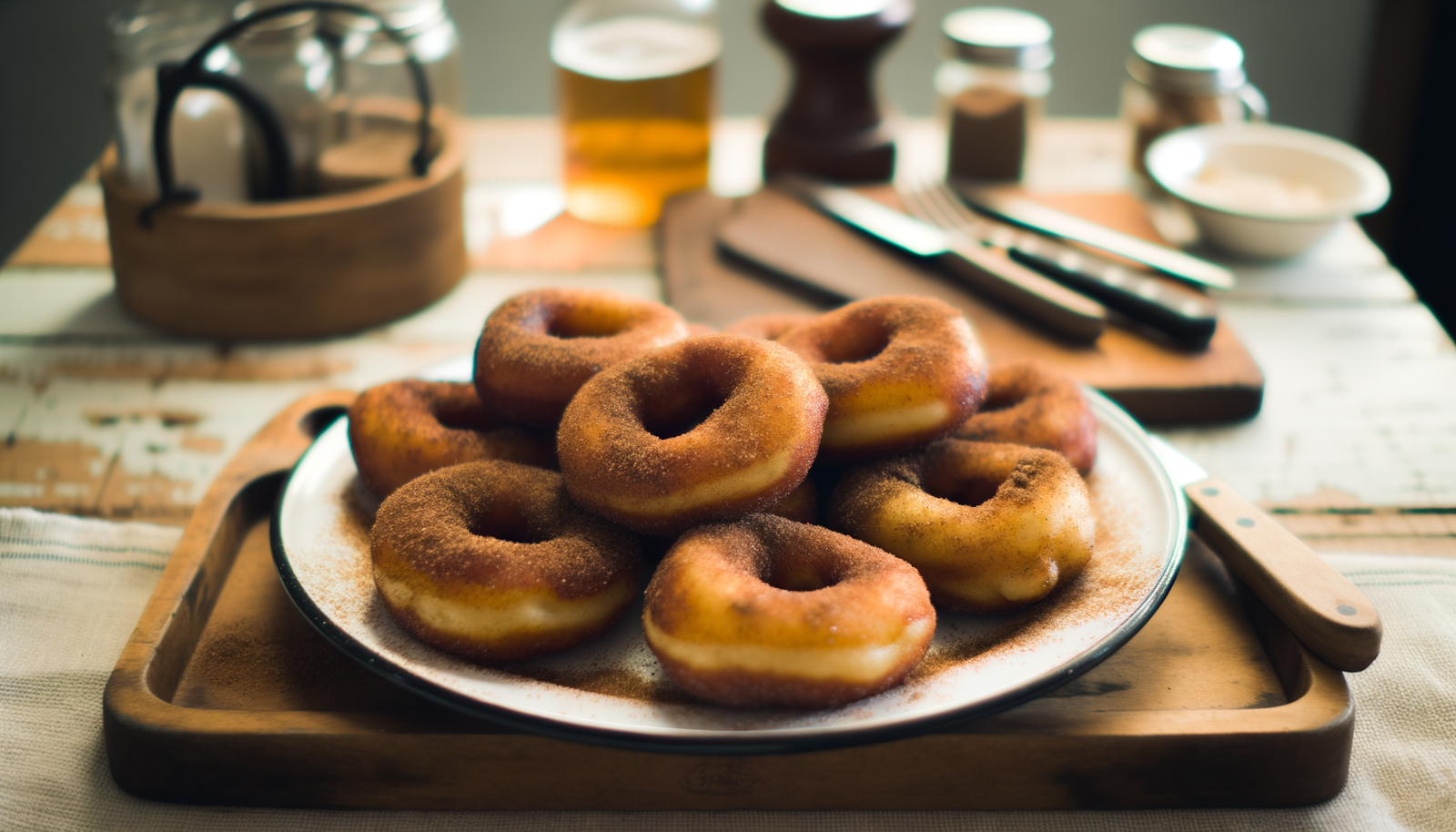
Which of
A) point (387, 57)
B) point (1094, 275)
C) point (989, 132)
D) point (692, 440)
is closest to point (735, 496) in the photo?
point (692, 440)

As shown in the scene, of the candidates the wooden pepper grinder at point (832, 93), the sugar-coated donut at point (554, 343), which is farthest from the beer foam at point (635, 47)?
the sugar-coated donut at point (554, 343)

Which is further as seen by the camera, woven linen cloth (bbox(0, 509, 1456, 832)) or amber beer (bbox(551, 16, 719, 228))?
amber beer (bbox(551, 16, 719, 228))

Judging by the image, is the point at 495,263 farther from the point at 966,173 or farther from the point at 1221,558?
the point at 1221,558

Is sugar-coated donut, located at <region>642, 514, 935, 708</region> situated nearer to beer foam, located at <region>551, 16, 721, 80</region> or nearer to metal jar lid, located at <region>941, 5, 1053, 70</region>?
beer foam, located at <region>551, 16, 721, 80</region>

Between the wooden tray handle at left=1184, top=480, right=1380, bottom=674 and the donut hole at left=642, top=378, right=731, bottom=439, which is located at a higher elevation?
the donut hole at left=642, top=378, right=731, bottom=439

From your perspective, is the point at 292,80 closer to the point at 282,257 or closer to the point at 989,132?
the point at 282,257

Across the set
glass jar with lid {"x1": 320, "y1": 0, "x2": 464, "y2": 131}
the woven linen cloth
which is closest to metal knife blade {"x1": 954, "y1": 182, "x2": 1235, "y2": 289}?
the woven linen cloth
